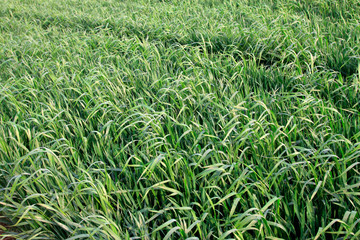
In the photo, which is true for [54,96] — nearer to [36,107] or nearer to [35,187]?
[36,107]

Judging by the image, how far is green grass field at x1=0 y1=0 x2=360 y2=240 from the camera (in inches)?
54.4

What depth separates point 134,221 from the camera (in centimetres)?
143

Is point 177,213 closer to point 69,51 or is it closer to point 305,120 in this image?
point 305,120

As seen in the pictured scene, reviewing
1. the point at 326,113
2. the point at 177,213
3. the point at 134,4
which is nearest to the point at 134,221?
the point at 177,213

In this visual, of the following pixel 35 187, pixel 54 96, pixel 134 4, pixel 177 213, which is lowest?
pixel 177 213

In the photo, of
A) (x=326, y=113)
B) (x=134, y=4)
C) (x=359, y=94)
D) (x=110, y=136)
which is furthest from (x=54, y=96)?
(x=134, y=4)

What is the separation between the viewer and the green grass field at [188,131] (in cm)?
138

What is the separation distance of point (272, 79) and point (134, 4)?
3.32 metres

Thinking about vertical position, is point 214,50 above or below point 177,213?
above

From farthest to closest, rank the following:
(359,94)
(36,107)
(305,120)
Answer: (36,107) → (359,94) → (305,120)

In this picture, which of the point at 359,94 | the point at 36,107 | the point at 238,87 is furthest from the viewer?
the point at 238,87

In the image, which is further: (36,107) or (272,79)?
(272,79)

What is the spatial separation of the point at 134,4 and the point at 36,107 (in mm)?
3283

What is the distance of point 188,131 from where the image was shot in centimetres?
169
